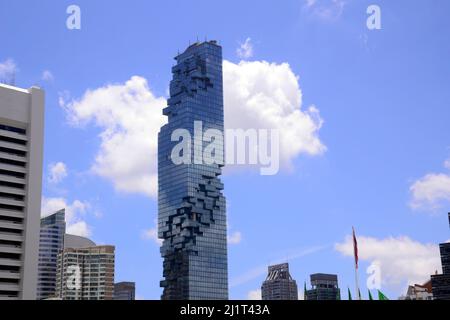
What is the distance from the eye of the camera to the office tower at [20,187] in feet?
573

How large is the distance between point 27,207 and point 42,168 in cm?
1302

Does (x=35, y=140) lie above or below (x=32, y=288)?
above

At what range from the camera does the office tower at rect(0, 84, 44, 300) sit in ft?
573

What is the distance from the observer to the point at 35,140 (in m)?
190

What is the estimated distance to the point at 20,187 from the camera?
184 meters
